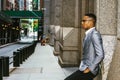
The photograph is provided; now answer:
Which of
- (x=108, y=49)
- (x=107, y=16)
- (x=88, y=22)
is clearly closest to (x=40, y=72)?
(x=107, y=16)

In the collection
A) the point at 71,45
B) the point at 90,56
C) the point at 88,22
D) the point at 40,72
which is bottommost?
the point at 40,72

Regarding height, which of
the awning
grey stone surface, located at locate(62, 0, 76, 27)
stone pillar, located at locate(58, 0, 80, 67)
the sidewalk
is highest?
the awning

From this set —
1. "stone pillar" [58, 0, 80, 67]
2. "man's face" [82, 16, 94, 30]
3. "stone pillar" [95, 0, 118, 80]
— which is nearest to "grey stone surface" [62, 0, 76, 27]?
"stone pillar" [58, 0, 80, 67]

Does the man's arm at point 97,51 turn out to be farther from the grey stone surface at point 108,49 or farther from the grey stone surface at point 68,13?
the grey stone surface at point 68,13

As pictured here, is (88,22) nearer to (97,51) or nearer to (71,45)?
(97,51)

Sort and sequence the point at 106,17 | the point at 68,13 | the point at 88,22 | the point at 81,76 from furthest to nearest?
the point at 68,13
the point at 106,17
the point at 88,22
the point at 81,76

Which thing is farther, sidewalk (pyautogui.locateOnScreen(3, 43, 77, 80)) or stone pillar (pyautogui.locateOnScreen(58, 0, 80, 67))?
stone pillar (pyautogui.locateOnScreen(58, 0, 80, 67))

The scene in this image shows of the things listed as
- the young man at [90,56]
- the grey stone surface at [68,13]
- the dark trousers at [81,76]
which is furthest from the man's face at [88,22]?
the grey stone surface at [68,13]

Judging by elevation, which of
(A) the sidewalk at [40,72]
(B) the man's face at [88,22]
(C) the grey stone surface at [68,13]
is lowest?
(A) the sidewalk at [40,72]

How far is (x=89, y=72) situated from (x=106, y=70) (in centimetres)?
126

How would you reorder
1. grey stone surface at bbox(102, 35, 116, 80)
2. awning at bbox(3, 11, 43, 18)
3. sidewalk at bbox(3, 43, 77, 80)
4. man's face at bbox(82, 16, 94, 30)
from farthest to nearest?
awning at bbox(3, 11, 43, 18)
sidewalk at bbox(3, 43, 77, 80)
grey stone surface at bbox(102, 35, 116, 80)
man's face at bbox(82, 16, 94, 30)

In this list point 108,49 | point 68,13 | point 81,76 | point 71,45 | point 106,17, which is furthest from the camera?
point 68,13

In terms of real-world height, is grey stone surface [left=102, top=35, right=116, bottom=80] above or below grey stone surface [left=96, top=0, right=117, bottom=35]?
below

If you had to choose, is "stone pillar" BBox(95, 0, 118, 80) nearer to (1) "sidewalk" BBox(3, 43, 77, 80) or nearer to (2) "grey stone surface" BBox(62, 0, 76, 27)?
(1) "sidewalk" BBox(3, 43, 77, 80)
